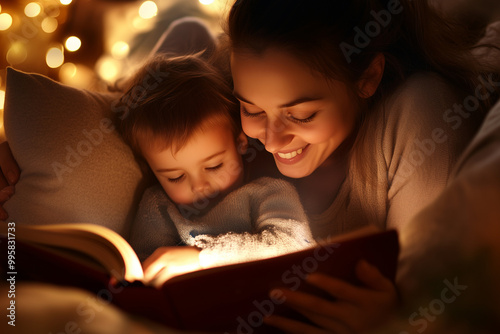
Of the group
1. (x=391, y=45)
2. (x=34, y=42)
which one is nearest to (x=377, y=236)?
(x=391, y=45)

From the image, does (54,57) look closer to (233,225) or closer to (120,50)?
(120,50)

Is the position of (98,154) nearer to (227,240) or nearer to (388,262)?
(227,240)

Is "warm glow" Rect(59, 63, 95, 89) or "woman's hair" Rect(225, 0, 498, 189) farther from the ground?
"woman's hair" Rect(225, 0, 498, 189)

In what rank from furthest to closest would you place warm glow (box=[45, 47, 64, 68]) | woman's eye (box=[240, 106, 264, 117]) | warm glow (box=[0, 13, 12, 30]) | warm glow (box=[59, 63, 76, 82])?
warm glow (box=[59, 63, 76, 82])
warm glow (box=[45, 47, 64, 68])
warm glow (box=[0, 13, 12, 30])
woman's eye (box=[240, 106, 264, 117])

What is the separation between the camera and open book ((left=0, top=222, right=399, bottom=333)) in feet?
1.81

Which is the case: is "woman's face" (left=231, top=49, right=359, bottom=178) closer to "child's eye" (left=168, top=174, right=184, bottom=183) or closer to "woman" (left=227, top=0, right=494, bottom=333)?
"woman" (left=227, top=0, right=494, bottom=333)

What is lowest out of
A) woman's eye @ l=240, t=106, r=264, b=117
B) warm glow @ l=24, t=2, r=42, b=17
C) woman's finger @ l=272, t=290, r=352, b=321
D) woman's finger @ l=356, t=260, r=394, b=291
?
woman's finger @ l=272, t=290, r=352, b=321

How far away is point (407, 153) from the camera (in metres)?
0.75

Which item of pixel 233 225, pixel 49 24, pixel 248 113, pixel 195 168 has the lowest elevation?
pixel 233 225

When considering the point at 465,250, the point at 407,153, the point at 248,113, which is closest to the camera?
the point at 465,250

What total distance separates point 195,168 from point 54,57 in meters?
0.84


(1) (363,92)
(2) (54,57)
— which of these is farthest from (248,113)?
(2) (54,57)

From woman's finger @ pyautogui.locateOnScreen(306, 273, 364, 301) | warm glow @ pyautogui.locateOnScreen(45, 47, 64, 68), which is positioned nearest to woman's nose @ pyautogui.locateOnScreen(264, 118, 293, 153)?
woman's finger @ pyautogui.locateOnScreen(306, 273, 364, 301)

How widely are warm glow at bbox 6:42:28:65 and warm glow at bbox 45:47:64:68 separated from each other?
0.07 m
